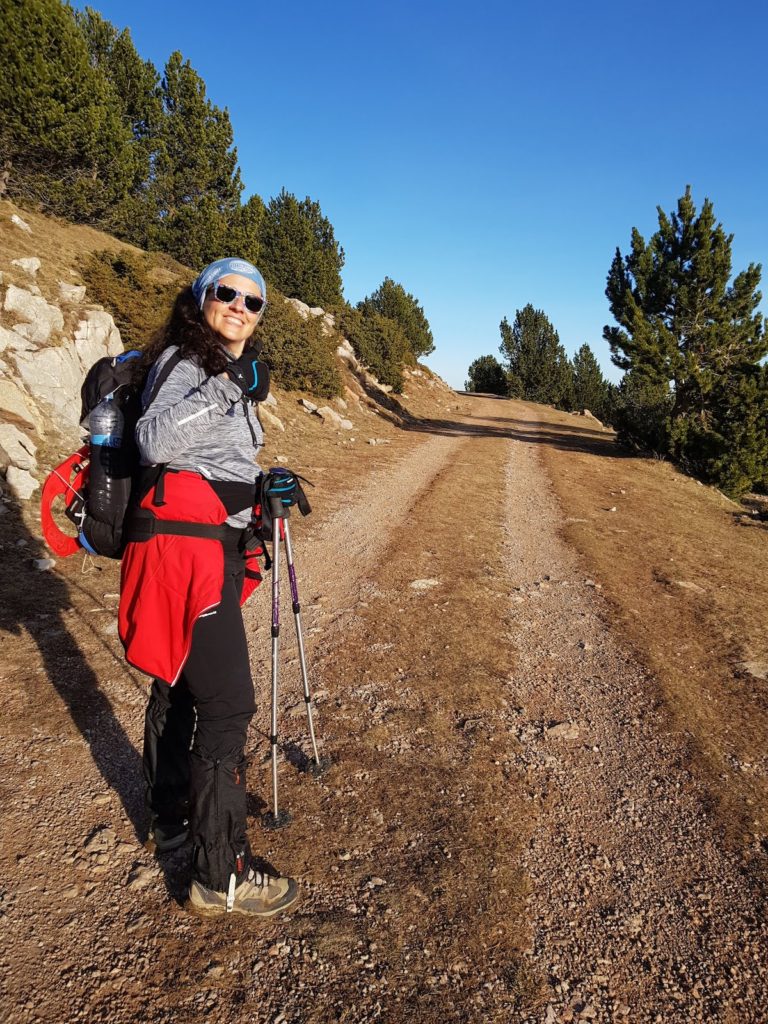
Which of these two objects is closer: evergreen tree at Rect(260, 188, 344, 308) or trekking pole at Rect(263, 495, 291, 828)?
trekking pole at Rect(263, 495, 291, 828)

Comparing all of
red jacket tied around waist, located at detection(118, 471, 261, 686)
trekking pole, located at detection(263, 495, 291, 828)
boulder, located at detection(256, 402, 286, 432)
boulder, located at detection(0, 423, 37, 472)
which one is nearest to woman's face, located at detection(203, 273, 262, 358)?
red jacket tied around waist, located at detection(118, 471, 261, 686)

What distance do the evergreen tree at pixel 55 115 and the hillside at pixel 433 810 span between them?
15.9 m

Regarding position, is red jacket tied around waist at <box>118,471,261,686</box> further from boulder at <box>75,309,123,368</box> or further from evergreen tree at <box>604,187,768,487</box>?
evergreen tree at <box>604,187,768,487</box>

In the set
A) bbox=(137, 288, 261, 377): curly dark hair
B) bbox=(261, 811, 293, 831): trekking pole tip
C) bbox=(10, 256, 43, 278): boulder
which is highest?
bbox=(10, 256, 43, 278): boulder

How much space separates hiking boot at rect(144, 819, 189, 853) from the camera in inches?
119

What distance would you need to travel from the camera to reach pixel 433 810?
3.50 m

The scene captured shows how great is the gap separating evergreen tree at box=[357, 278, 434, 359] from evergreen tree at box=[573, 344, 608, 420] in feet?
73.9

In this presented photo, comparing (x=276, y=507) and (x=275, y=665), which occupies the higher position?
(x=276, y=507)

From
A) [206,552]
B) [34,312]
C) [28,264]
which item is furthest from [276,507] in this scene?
A: [28,264]

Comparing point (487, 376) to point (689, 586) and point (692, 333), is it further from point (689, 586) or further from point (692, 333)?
point (689, 586)

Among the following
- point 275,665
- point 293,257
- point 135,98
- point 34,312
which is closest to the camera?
point 275,665

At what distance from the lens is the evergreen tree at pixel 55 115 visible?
16.0 meters

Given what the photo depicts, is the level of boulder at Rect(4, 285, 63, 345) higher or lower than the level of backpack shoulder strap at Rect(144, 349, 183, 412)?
higher

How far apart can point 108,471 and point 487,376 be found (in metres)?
81.0
